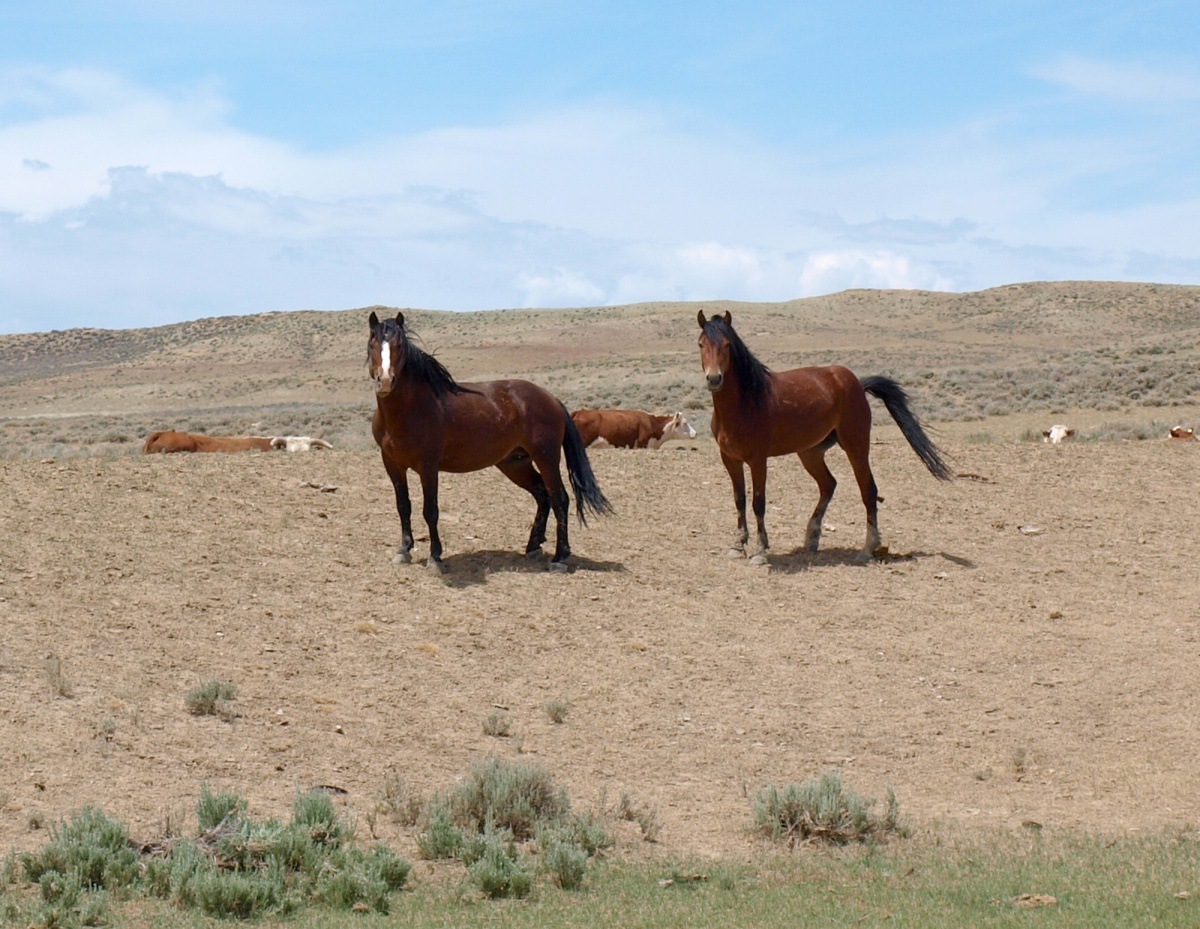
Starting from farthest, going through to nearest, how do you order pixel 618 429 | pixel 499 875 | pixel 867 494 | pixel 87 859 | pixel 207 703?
1. pixel 618 429
2. pixel 867 494
3. pixel 207 703
4. pixel 499 875
5. pixel 87 859

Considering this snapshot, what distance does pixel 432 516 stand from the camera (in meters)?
11.3

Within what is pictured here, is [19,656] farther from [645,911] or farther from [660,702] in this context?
[645,911]

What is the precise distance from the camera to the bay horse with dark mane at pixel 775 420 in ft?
40.4

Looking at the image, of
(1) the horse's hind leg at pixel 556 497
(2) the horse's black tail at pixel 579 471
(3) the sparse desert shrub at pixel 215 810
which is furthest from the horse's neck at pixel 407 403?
(3) the sparse desert shrub at pixel 215 810

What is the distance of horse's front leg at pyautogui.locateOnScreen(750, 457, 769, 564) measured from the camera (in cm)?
1237

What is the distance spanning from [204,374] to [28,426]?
170 feet

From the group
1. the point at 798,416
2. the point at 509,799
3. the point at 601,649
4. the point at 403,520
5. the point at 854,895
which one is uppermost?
the point at 798,416

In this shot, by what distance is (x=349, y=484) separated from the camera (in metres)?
14.1

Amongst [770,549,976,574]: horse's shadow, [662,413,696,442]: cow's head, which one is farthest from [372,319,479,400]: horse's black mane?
[662,413,696,442]: cow's head

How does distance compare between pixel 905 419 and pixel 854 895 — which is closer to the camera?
pixel 854 895

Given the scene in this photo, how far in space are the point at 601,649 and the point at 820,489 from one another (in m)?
4.26

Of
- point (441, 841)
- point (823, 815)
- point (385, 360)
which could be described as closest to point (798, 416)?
point (385, 360)

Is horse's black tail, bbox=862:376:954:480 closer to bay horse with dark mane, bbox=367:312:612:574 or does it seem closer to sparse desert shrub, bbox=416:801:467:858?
bay horse with dark mane, bbox=367:312:612:574

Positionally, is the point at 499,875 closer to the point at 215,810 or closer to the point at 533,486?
the point at 215,810
